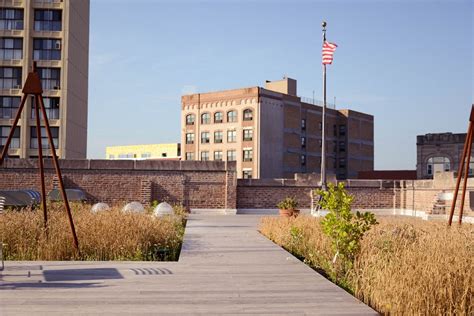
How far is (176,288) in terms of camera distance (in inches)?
317

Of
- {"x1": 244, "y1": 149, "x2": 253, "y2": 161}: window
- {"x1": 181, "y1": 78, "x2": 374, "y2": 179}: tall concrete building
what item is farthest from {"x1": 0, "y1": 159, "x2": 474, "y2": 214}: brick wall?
{"x1": 244, "y1": 149, "x2": 253, "y2": 161}: window

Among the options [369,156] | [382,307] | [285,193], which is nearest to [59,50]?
[285,193]

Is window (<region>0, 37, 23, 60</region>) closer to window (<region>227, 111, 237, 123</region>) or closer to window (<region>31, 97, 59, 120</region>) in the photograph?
window (<region>31, 97, 59, 120</region>)

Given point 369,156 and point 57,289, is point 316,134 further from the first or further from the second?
point 57,289

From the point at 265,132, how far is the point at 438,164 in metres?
22.3

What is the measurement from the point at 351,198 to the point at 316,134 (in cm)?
7049

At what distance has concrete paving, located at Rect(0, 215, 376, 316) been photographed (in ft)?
21.9

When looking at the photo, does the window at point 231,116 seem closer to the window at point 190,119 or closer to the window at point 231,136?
the window at point 231,136

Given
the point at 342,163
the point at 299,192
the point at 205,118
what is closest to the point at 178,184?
the point at 299,192

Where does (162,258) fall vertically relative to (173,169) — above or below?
below

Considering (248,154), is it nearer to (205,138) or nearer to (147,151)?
(205,138)

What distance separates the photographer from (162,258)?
12312 mm

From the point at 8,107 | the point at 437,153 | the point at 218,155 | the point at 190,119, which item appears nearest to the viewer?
the point at 8,107

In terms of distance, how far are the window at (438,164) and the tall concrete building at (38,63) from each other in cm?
4482
